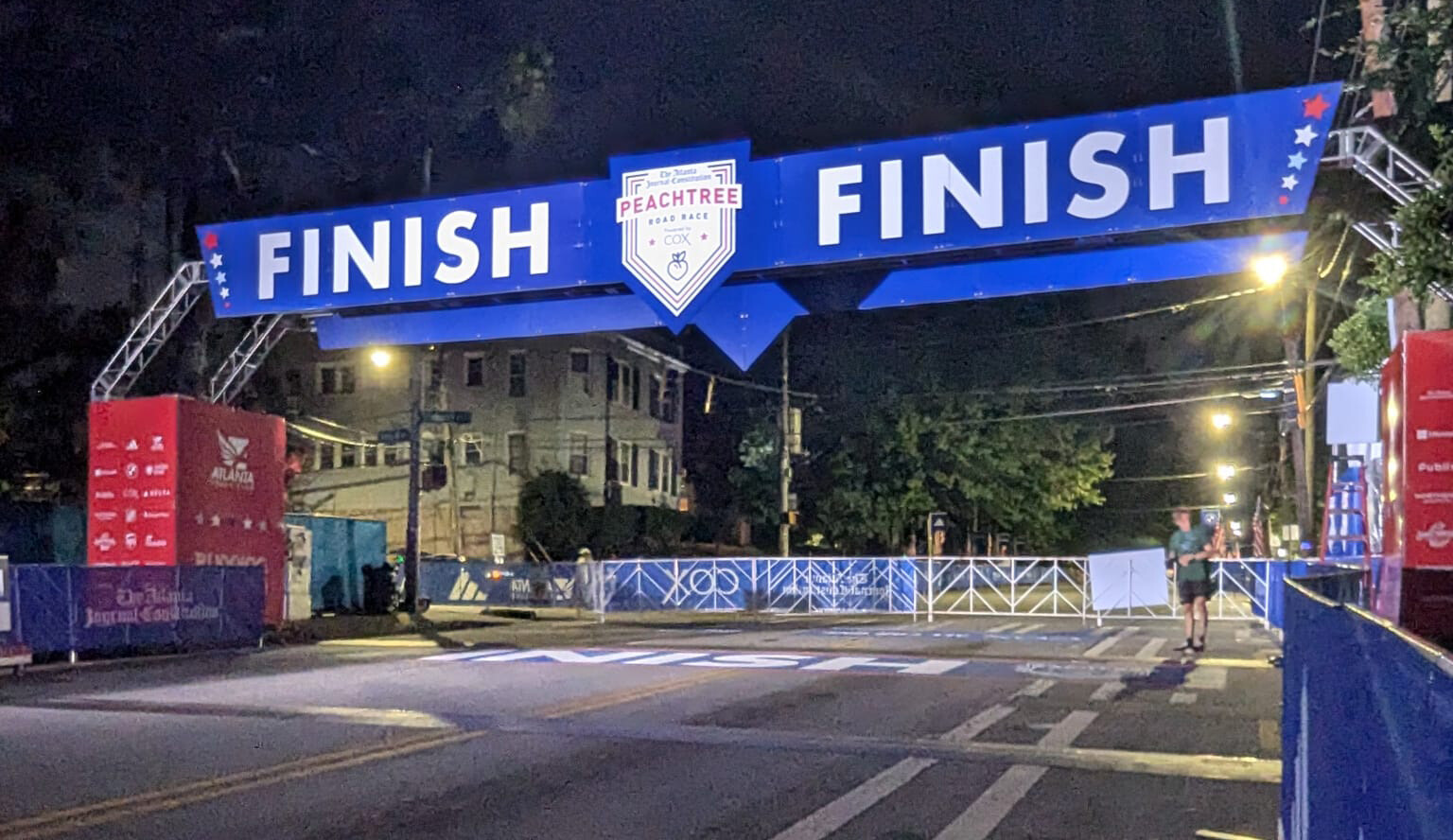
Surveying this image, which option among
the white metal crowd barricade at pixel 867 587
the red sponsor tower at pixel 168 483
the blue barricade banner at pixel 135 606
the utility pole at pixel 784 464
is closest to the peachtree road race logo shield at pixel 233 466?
the red sponsor tower at pixel 168 483

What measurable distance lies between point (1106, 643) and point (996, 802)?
42.7 ft

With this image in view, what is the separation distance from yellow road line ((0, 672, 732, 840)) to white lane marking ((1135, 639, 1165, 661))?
8251mm

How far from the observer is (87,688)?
14078 mm

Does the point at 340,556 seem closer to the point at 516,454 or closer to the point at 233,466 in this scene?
the point at 233,466

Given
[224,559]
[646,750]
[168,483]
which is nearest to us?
[646,750]

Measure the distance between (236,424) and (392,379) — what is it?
84.7ft

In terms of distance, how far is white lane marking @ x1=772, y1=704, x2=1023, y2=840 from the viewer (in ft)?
23.0

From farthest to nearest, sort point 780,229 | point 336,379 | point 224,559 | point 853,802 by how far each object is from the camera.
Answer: point 336,379 < point 224,559 < point 780,229 < point 853,802

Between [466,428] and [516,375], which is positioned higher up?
[516,375]

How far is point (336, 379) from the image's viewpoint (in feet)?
153

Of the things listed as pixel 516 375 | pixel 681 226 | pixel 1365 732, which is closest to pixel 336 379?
pixel 516 375

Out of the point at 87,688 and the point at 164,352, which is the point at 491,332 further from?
the point at 164,352

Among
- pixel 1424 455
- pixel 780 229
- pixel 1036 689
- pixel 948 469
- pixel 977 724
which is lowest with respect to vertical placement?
pixel 1036 689

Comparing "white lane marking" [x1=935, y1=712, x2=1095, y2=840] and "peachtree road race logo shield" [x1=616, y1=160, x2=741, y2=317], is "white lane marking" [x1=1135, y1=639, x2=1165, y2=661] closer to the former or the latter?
"peachtree road race logo shield" [x1=616, y1=160, x2=741, y2=317]
